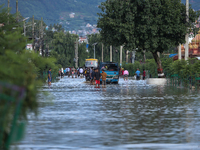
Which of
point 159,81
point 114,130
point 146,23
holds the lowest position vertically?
point 114,130

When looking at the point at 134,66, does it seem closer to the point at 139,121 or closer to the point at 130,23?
the point at 130,23

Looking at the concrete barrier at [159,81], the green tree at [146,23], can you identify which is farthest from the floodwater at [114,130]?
the concrete barrier at [159,81]

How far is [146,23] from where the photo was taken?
45.9 meters

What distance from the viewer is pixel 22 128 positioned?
5.42 m

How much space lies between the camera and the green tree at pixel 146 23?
149ft

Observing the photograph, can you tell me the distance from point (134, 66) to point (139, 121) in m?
67.5

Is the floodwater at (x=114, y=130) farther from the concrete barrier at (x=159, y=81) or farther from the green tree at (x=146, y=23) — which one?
the concrete barrier at (x=159, y=81)

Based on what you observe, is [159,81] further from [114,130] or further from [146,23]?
[114,130]

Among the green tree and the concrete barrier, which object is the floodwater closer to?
the green tree

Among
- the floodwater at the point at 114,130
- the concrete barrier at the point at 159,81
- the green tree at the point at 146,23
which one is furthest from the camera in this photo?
the concrete barrier at the point at 159,81

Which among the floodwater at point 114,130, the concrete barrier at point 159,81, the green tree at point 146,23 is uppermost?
the green tree at point 146,23

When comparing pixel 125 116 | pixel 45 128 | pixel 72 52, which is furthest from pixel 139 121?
pixel 72 52

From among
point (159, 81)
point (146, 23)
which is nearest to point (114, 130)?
point (146, 23)

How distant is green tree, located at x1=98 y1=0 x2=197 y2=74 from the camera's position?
45.5 m
